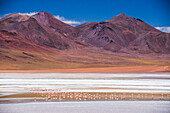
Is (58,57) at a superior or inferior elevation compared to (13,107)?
superior

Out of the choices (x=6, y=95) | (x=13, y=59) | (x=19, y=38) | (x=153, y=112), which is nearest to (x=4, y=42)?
(x=19, y=38)

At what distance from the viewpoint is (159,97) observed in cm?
2728

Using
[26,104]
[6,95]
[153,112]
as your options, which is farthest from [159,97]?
[6,95]

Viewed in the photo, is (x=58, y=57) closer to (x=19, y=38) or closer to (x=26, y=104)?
(x=19, y=38)

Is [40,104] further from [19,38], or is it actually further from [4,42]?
[19,38]

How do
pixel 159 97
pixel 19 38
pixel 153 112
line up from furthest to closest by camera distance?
pixel 19 38 → pixel 159 97 → pixel 153 112

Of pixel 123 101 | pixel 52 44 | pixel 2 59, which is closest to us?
pixel 123 101

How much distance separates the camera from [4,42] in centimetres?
16475

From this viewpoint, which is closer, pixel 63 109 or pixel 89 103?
pixel 63 109

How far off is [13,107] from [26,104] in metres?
1.58

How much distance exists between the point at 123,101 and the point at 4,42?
148 m

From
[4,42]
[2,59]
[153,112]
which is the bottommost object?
[153,112]

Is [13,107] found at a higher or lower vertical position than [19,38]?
lower

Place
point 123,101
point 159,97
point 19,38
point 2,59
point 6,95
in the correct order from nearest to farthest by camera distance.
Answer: point 123,101, point 159,97, point 6,95, point 2,59, point 19,38
